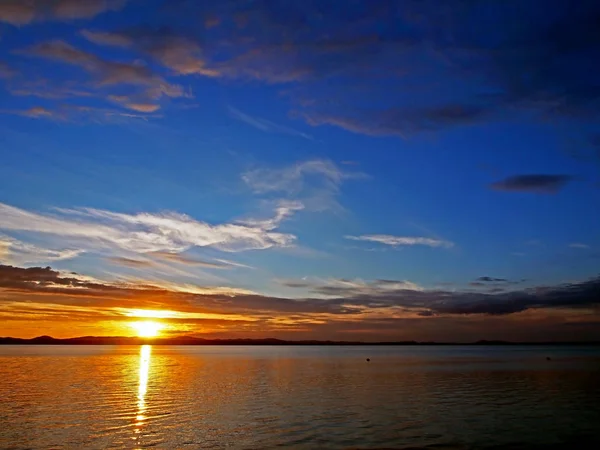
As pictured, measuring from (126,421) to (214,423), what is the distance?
7.69 meters

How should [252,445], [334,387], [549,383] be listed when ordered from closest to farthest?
[252,445] → [334,387] → [549,383]

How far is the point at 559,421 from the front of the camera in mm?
41969

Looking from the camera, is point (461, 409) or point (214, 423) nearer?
point (214, 423)

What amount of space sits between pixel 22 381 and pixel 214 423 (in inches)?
2135

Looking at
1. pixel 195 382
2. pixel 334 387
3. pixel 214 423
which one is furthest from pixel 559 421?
pixel 195 382

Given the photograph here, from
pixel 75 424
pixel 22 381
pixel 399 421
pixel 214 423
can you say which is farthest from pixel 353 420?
pixel 22 381

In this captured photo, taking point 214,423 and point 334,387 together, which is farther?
point 334,387

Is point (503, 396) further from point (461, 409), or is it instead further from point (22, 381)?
point (22, 381)

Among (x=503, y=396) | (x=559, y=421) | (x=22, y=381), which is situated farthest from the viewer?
(x=22, y=381)

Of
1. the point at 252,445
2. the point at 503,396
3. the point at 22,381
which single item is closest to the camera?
the point at 252,445

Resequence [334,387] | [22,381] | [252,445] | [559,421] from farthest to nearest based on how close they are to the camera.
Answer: [22,381], [334,387], [559,421], [252,445]

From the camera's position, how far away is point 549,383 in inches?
3002

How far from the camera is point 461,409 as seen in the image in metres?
49.2

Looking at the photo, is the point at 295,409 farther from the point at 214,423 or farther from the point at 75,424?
the point at 75,424
